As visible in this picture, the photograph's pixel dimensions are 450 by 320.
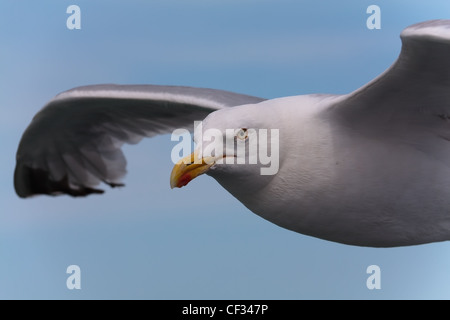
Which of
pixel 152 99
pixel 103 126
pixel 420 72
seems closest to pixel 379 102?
pixel 420 72

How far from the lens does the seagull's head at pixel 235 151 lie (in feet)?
13.9

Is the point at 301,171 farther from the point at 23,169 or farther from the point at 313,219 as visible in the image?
the point at 23,169

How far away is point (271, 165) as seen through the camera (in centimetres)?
448

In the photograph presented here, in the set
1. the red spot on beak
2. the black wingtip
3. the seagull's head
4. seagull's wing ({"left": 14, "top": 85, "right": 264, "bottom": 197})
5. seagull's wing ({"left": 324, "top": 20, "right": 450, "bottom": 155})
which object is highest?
seagull's wing ({"left": 14, "top": 85, "right": 264, "bottom": 197})

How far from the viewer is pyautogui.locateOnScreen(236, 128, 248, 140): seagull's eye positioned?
4320mm

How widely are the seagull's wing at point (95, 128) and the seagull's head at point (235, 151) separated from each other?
109cm

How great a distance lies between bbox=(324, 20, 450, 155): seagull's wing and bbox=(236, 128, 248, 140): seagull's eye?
44cm

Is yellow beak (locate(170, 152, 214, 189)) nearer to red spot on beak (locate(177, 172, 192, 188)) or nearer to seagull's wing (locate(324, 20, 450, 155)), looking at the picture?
red spot on beak (locate(177, 172, 192, 188))

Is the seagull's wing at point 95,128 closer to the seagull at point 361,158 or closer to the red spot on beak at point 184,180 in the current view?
the seagull at point 361,158

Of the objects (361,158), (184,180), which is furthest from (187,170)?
(361,158)

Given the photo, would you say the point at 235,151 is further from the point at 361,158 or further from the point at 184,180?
the point at 361,158

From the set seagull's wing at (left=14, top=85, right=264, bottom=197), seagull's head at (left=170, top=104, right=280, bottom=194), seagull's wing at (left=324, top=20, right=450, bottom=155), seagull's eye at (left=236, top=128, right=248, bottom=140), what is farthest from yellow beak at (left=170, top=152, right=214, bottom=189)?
seagull's wing at (left=14, top=85, right=264, bottom=197)

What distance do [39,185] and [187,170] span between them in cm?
274

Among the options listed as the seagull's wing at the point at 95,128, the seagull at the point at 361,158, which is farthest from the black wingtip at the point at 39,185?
the seagull at the point at 361,158
